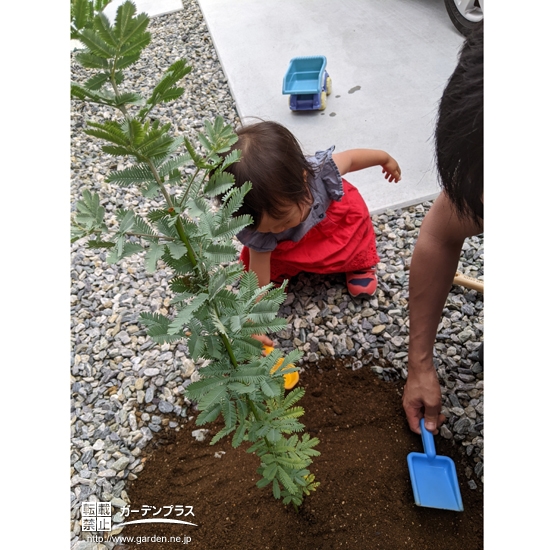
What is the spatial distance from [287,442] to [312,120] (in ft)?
7.35

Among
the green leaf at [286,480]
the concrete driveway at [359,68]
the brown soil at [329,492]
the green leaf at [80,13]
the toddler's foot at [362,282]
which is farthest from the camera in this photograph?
the concrete driveway at [359,68]

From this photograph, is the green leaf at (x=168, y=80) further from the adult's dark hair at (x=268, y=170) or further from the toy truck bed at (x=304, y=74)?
the toy truck bed at (x=304, y=74)

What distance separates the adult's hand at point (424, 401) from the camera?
1.50 meters

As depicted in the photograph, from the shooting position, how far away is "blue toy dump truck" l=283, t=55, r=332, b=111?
2.91 metres

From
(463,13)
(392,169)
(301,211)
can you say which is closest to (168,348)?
(301,211)

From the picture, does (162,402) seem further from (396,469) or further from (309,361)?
(396,469)

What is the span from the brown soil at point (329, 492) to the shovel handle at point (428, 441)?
54 millimetres

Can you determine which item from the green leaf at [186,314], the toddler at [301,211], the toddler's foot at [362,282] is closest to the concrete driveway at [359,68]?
the toddler at [301,211]

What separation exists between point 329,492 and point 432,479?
30 cm

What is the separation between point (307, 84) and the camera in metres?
2.98

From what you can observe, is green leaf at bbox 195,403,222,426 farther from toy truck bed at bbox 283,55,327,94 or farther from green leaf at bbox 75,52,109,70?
toy truck bed at bbox 283,55,327,94

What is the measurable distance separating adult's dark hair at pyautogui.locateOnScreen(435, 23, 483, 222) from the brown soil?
885 millimetres

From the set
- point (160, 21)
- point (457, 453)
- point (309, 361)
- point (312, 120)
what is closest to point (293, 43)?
point (312, 120)

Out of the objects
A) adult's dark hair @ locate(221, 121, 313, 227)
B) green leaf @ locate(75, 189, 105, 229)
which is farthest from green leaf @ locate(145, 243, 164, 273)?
adult's dark hair @ locate(221, 121, 313, 227)
